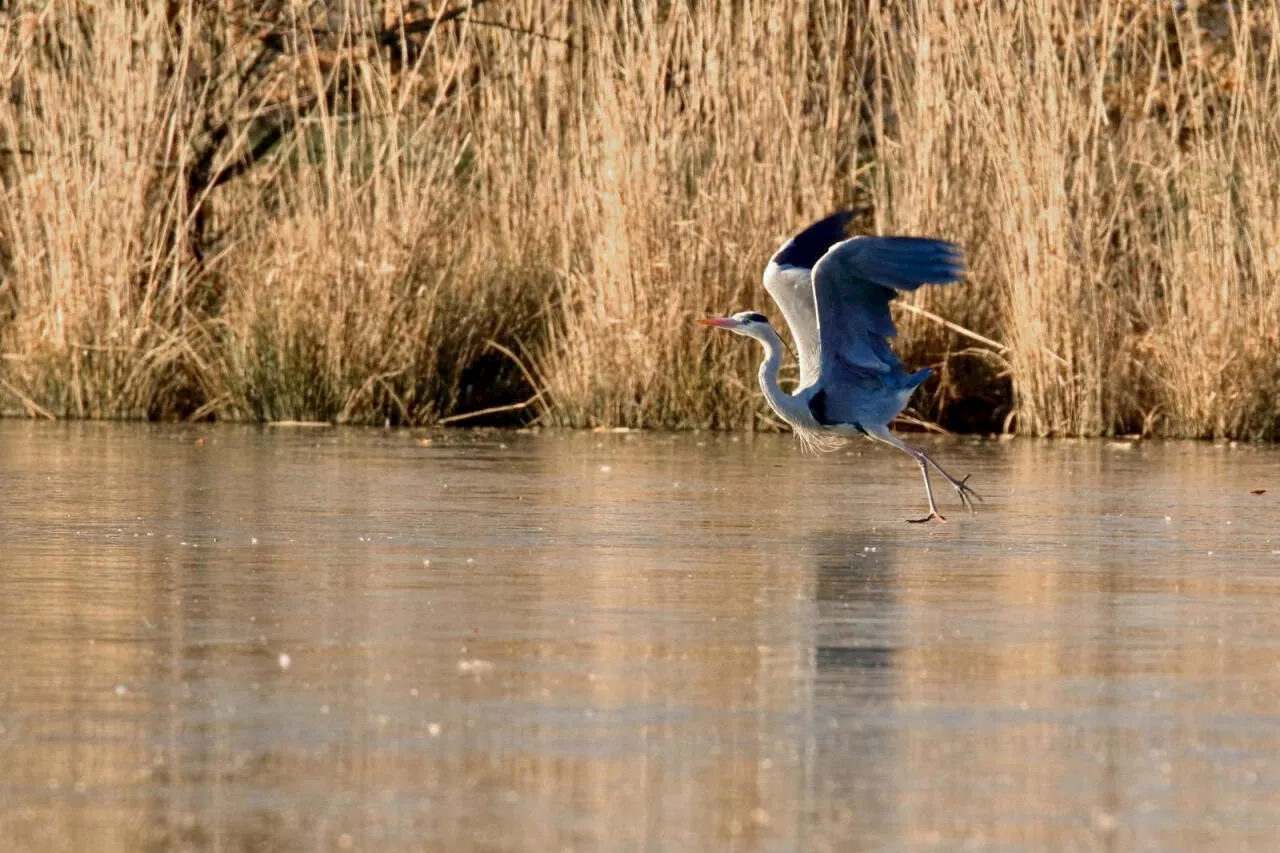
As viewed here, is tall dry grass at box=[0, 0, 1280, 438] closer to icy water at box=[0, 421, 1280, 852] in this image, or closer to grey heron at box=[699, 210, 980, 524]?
icy water at box=[0, 421, 1280, 852]

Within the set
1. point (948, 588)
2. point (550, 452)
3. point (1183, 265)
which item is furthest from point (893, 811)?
point (1183, 265)

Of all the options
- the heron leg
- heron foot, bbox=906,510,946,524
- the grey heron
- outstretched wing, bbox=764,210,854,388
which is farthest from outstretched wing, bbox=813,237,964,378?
heron foot, bbox=906,510,946,524

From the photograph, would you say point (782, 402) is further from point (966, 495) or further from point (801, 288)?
point (966, 495)

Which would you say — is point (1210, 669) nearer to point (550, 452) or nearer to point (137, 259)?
point (550, 452)

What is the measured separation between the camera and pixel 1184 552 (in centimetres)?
836

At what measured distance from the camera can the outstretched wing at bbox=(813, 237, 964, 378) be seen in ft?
33.2

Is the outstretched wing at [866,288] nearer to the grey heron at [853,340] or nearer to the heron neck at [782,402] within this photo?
the grey heron at [853,340]

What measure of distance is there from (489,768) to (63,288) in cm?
1040

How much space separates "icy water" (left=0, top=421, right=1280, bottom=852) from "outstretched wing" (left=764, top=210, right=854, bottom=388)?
0.56 metres

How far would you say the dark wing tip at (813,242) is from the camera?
430 inches

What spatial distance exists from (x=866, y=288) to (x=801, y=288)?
0.40m

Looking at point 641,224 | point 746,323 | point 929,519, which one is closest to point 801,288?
point 746,323

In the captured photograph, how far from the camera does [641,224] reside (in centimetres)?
1409

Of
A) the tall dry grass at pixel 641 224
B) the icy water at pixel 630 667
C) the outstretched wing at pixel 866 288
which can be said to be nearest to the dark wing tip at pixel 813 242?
the outstretched wing at pixel 866 288
